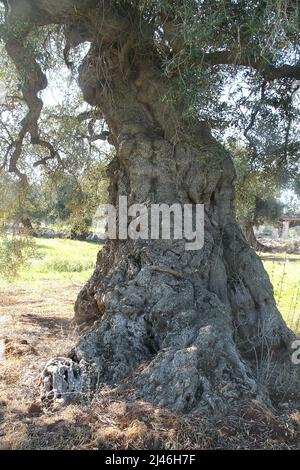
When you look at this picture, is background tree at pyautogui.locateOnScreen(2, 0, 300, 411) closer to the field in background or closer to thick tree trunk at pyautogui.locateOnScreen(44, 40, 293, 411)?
thick tree trunk at pyautogui.locateOnScreen(44, 40, 293, 411)

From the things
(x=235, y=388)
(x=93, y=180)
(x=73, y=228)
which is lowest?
(x=235, y=388)

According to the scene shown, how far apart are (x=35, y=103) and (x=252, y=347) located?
5021mm

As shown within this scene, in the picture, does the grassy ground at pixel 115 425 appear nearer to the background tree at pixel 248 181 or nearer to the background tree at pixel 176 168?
the background tree at pixel 176 168

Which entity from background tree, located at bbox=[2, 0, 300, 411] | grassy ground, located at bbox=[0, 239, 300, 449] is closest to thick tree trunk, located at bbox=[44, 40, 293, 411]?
background tree, located at bbox=[2, 0, 300, 411]

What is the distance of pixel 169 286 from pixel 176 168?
175 centimetres

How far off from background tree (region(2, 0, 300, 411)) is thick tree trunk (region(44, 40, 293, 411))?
15 millimetres

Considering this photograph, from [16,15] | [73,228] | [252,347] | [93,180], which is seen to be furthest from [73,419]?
[73,228]

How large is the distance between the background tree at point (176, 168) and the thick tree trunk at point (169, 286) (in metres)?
0.02

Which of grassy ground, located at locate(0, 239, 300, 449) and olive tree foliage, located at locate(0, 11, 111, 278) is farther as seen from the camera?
olive tree foliage, located at locate(0, 11, 111, 278)

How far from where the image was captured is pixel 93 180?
1084 cm

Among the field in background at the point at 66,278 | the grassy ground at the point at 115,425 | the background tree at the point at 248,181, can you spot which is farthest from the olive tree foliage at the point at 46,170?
the grassy ground at the point at 115,425

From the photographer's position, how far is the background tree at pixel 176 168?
4.41 m

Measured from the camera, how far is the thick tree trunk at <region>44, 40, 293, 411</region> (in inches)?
172
